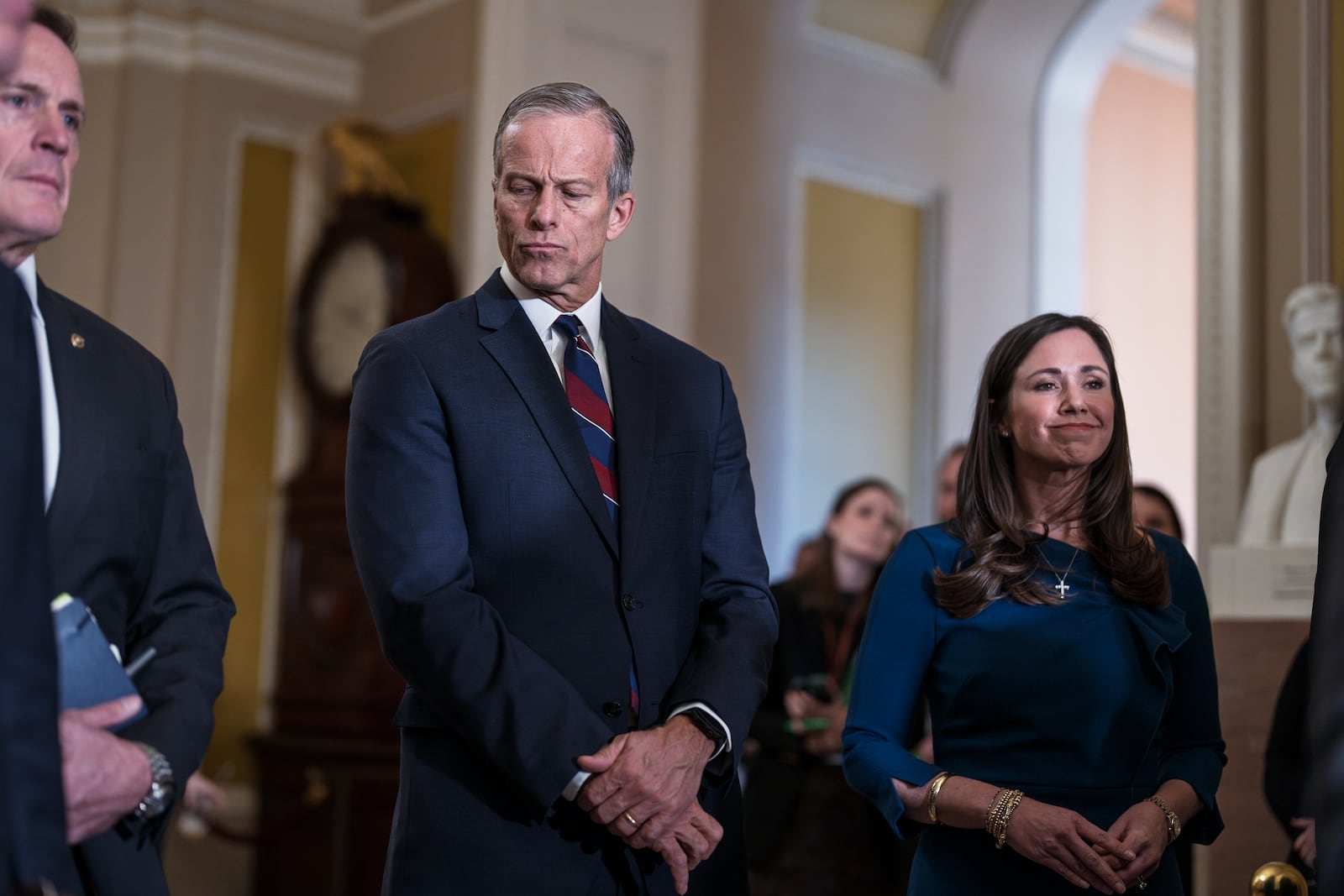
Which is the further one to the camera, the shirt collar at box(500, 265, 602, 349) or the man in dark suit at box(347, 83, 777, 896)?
the shirt collar at box(500, 265, 602, 349)

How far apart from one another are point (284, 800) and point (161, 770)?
4.50 metres

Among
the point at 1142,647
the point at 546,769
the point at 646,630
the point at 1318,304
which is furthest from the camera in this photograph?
the point at 1318,304

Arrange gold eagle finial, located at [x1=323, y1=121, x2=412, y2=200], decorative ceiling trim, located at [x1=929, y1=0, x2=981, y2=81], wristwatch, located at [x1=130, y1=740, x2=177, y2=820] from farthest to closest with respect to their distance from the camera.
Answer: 1. decorative ceiling trim, located at [x1=929, y1=0, x2=981, y2=81]
2. gold eagle finial, located at [x1=323, y1=121, x2=412, y2=200]
3. wristwatch, located at [x1=130, y1=740, x2=177, y2=820]

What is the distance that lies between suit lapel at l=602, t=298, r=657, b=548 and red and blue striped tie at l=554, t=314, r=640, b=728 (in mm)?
18

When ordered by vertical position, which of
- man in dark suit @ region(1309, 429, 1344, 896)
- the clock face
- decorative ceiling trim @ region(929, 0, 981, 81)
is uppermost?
decorative ceiling trim @ region(929, 0, 981, 81)

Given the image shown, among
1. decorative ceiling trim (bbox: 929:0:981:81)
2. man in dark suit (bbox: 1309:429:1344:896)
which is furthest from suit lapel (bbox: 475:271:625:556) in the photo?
decorative ceiling trim (bbox: 929:0:981:81)

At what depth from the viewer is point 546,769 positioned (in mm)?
1877

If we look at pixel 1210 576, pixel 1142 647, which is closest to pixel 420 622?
pixel 1142 647

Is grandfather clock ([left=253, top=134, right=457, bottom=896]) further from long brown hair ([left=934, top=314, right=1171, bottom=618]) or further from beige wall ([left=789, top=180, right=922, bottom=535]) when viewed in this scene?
long brown hair ([left=934, top=314, right=1171, bottom=618])

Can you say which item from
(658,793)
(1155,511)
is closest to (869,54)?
(1155,511)

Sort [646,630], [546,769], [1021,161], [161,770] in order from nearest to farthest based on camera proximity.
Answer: [161,770]
[546,769]
[646,630]
[1021,161]

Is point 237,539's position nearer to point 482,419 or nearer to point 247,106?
point 247,106

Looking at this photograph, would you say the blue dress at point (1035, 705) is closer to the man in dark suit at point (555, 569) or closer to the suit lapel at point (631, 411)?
the man in dark suit at point (555, 569)

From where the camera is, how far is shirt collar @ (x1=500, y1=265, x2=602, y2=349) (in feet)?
7.17
